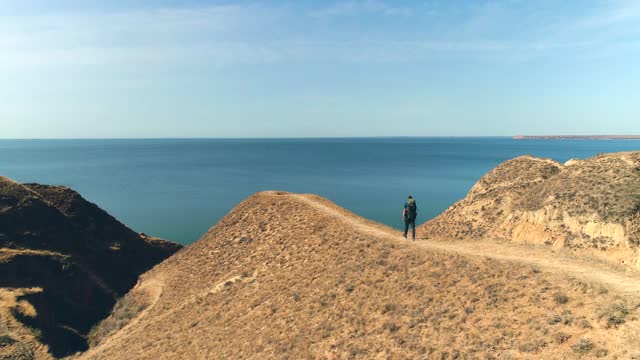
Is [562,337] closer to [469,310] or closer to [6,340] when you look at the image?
[469,310]

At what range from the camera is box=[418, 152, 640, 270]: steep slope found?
26.0 meters

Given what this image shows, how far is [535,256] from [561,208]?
714 cm

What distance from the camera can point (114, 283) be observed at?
4544 centimetres

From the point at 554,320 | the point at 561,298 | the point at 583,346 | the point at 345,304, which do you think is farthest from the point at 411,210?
the point at 583,346

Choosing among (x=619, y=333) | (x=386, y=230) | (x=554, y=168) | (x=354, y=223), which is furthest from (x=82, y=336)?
(x=554, y=168)

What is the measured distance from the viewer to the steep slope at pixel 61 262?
35.9 metres

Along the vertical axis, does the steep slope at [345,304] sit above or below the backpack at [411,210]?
below

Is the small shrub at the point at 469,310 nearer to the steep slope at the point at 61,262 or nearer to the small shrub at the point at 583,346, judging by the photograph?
the small shrub at the point at 583,346

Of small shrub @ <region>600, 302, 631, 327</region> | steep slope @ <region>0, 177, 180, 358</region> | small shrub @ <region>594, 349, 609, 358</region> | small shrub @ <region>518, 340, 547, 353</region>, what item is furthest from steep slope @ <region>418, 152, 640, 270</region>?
steep slope @ <region>0, 177, 180, 358</region>

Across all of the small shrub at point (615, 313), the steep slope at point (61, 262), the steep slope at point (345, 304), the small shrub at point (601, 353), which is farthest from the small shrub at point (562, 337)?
the steep slope at point (61, 262)

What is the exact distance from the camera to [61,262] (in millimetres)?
42469

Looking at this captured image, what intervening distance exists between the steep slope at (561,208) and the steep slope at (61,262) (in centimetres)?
3594

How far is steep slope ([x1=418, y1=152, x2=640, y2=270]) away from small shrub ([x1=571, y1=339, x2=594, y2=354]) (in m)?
11.9

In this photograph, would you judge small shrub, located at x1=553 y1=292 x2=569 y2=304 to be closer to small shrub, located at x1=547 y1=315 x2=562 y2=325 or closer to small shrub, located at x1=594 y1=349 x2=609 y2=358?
small shrub, located at x1=547 y1=315 x2=562 y2=325
